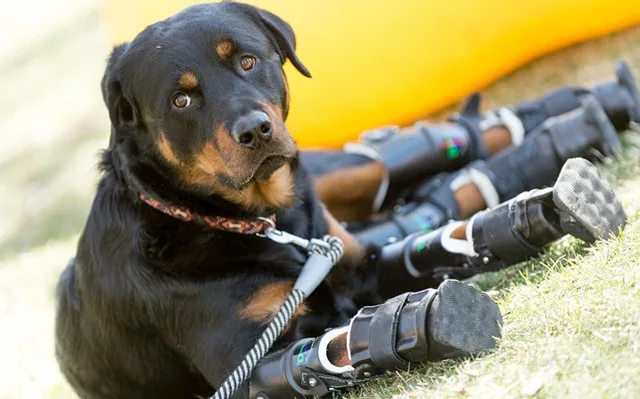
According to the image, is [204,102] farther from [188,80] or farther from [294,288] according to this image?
[294,288]

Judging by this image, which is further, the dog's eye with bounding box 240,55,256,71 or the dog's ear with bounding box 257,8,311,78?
the dog's ear with bounding box 257,8,311,78

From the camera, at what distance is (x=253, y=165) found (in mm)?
2697

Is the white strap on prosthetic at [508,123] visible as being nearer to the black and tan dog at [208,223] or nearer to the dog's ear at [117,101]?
the black and tan dog at [208,223]

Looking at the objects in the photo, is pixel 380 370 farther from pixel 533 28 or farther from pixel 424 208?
pixel 533 28

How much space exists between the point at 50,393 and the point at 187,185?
5.15ft

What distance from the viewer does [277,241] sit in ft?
9.75

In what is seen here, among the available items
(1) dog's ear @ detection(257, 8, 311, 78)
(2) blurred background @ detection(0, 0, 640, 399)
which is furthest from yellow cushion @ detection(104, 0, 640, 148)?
(1) dog's ear @ detection(257, 8, 311, 78)

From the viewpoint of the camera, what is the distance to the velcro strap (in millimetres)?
2289

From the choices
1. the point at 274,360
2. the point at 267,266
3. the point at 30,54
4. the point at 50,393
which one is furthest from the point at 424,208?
the point at 30,54

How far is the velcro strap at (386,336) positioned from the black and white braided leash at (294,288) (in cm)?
44

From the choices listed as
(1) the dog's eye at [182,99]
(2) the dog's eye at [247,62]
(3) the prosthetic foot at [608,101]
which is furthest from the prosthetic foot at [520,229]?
(3) the prosthetic foot at [608,101]

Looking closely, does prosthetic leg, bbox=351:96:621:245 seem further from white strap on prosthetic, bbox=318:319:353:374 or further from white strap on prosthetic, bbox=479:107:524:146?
white strap on prosthetic, bbox=318:319:353:374

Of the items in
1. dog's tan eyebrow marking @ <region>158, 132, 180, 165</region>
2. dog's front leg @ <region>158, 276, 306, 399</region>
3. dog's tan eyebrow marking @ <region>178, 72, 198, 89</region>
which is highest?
dog's tan eyebrow marking @ <region>178, 72, 198, 89</region>

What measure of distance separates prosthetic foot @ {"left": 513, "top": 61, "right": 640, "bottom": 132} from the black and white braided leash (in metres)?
1.63
